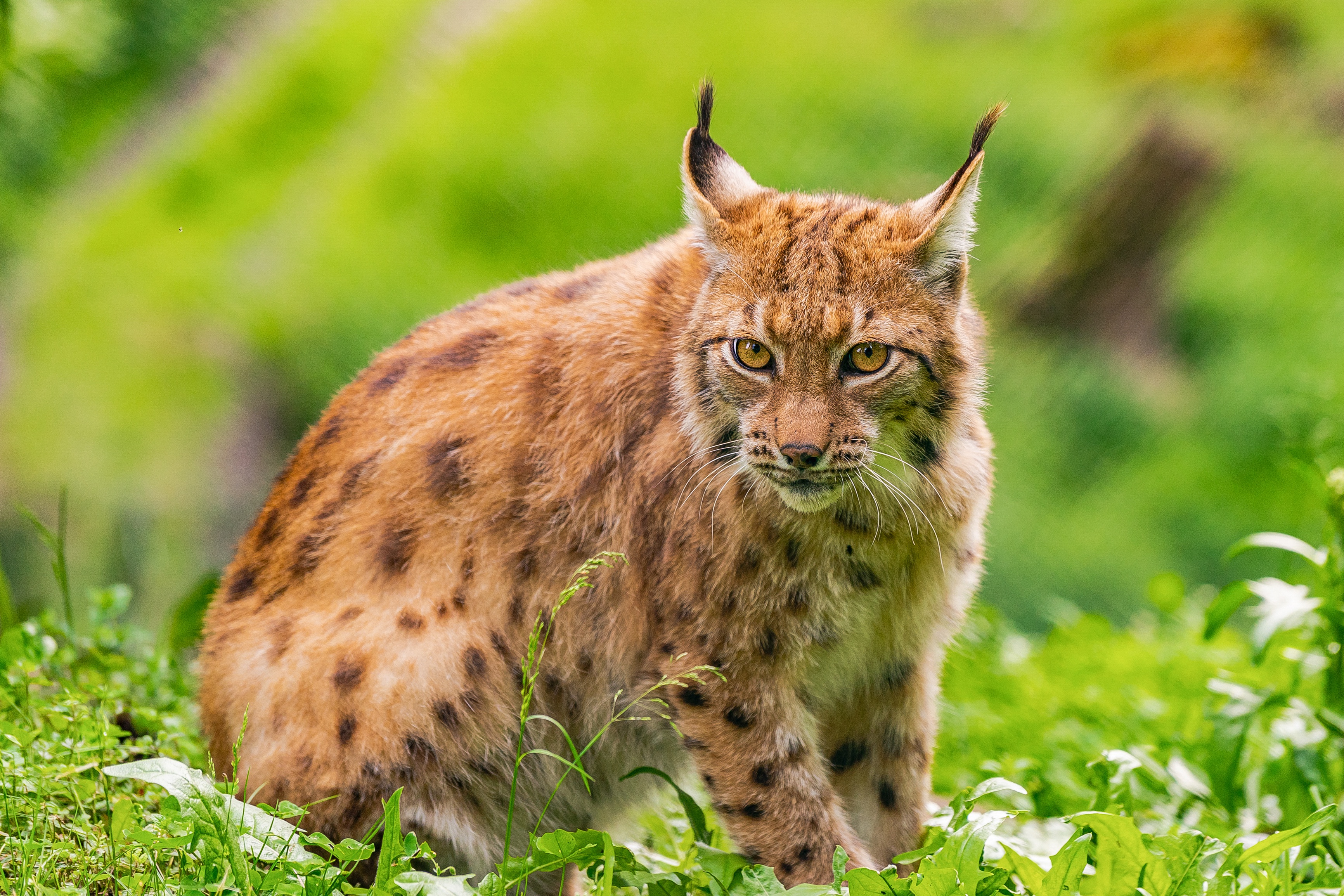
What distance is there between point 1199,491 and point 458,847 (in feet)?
19.1

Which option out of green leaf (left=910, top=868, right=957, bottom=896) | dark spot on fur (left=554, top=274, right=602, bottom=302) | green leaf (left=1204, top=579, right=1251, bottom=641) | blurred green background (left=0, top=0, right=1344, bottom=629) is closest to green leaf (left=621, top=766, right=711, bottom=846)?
green leaf (left=910, top=868, right=957, bottom=896)

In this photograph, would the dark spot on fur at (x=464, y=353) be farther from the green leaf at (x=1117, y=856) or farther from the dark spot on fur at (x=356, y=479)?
the green leaf at (x=1117, y=856)

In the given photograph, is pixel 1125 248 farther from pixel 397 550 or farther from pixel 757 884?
pixel 757 884

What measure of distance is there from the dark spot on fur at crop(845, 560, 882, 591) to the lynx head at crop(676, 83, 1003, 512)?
0.29 meters

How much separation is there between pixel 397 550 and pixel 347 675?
377mm

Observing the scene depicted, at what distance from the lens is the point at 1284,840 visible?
3193 mm

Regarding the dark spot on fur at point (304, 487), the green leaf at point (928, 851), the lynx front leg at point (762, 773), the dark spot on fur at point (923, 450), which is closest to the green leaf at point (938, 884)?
the green leaf at point (928, 851)

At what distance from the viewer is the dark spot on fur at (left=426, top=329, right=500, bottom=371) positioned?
13.0 feet

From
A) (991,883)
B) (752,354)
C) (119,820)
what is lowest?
(119,820)

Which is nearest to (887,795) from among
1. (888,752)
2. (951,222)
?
(888,752)

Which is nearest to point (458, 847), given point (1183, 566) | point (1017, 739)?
point (1017, 739)

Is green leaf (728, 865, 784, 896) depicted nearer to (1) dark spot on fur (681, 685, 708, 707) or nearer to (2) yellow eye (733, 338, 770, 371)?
(1) dark spot on fur (681, 685, 708, 707)

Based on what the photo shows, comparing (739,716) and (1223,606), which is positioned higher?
(1223,606)

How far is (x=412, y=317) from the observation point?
782 centimetres
